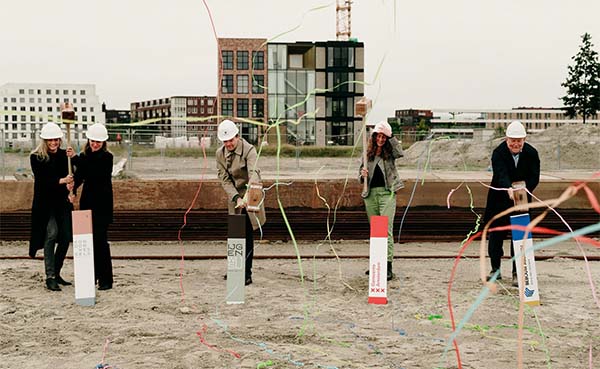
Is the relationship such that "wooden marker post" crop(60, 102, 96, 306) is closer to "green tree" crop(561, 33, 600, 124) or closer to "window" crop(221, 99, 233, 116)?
"green tree" crop(561, 33, 600, 124)

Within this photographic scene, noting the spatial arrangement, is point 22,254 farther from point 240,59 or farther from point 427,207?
point 240,59

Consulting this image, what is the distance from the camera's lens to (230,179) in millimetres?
7848

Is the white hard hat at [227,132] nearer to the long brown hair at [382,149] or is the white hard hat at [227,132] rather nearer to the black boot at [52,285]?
the long brown hair at [382,149]

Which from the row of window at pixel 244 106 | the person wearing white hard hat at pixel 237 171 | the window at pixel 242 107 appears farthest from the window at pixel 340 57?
the person wearing white hard hat at pixel 237 171

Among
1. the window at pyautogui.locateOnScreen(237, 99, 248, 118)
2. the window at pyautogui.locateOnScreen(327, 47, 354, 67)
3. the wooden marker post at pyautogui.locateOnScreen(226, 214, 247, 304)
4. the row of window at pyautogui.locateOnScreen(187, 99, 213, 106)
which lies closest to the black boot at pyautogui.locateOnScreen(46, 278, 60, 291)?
the wooden marker post at pyautogui.locateOnScreen(226, 214, 247, 304)

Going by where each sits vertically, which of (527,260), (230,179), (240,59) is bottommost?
(527,260)

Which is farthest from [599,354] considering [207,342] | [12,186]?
[12,186]

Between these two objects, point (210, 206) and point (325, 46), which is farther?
point (325, 46)

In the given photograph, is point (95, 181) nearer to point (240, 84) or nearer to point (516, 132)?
point (516, 132)

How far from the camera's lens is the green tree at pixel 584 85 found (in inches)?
1759

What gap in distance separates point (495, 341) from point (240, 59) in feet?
205

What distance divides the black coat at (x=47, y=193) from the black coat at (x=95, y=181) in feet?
0.69

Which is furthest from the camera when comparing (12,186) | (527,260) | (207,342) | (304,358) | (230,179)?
(12,186)

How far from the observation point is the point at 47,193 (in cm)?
741
